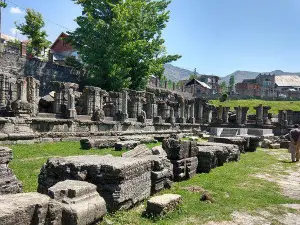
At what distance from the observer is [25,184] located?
23.7 ft

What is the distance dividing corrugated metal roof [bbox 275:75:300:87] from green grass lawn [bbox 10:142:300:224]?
98447 mm

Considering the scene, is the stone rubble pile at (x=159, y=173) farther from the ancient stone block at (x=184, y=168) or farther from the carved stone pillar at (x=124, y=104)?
the carved stone pillar at (x=124, y=104)

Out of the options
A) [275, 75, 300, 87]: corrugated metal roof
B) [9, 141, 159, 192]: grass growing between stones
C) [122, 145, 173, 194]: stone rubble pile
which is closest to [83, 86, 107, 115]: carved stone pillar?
[9, 141, 159, 192]: grass growing between stones

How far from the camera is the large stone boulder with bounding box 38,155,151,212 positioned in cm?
576

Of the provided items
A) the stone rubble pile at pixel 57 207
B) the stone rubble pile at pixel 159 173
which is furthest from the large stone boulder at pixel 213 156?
the stone rubble pile at pixel 57 207

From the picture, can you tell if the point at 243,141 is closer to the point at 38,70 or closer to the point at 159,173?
the point at 159,173

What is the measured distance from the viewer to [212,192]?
7.73 m

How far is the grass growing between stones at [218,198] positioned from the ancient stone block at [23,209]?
159 centimetres

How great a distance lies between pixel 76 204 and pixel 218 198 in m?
3.82

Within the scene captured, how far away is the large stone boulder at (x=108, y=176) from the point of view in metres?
5.76

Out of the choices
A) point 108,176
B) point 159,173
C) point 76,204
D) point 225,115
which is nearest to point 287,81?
point 225,115

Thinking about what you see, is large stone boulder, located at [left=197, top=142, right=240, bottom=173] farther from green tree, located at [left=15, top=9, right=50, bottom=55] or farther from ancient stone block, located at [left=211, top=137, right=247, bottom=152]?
green tree, located at [left=15, top=9, right=50, bottom=55]

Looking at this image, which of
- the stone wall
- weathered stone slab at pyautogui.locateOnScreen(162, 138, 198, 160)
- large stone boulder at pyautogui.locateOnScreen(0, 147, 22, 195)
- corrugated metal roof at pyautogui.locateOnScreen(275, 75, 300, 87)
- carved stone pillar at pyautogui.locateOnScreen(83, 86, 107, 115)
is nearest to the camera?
large stone boulder at pyautogui.locateOnScreen(0, 147, 22, 195)

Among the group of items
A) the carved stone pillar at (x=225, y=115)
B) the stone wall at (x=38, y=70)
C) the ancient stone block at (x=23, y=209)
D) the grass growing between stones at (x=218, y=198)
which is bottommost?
the grass growing between stones at (x=218, y=198)
